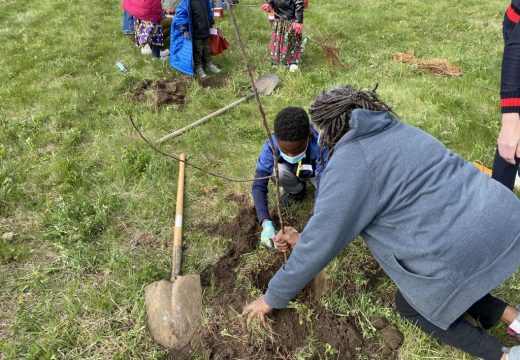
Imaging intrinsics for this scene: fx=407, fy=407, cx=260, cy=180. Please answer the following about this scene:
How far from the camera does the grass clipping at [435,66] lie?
18.7 ft

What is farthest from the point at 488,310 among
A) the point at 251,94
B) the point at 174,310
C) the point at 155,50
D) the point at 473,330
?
the point at 155,50

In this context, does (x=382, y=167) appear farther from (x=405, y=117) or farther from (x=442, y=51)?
(x=442, y=51)

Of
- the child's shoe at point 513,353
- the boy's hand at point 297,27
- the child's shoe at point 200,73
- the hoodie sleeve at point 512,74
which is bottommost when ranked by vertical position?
the child's shoe at point 200,73

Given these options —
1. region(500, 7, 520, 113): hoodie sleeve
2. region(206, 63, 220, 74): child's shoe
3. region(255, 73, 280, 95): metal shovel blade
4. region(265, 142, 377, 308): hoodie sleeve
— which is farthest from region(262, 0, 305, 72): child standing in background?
region(265, 142, 377, 308): hoodie sleeve

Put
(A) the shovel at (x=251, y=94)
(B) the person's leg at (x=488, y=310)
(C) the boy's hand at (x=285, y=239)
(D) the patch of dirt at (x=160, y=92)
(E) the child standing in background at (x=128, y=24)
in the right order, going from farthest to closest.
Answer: (E) the child standing in background at (x=128, y=24), (D) the patch of dirt at (x=160, y=92), (A) the shovel at (x=251, y=94), (C) the boy's hand at (x=285, y=239), (B) the person's leg at (x=488, y=310)

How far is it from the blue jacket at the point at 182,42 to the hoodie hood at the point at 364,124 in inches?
168

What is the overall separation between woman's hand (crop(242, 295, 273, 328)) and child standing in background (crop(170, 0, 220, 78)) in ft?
12.9

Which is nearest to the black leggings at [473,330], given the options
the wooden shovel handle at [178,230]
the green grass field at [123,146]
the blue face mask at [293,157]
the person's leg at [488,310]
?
the person's leg at [488,310]

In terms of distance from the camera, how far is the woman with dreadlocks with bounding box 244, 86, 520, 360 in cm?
166

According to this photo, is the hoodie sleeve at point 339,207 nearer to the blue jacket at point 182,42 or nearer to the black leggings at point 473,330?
the black leggings at point 473,330

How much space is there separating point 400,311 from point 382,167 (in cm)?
113

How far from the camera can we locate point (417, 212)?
1717 millimetres

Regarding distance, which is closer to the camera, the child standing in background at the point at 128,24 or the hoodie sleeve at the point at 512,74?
the hoodie sleeve at the point at 512,74

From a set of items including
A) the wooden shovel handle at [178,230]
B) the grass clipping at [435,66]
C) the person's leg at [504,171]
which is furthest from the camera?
the grass clipping at [435,66]
